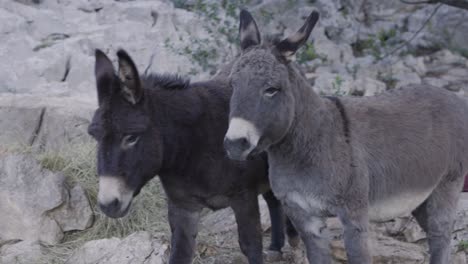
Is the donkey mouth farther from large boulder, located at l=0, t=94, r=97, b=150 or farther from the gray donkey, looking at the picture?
large boulder, located at l=0, t=94, r=97, b=150

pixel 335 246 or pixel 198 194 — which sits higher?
pixel 198 194

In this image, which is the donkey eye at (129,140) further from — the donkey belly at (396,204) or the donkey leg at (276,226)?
the donkey leg at (276,226)

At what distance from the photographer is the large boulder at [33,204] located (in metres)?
6.11

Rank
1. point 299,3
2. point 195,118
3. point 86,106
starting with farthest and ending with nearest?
1. point 299,3
2. point 86,106
3. point 195,118

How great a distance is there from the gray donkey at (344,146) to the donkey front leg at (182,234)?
91cm

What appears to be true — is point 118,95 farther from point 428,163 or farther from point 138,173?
point 428,163

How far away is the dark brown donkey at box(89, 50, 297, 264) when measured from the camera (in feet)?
13.3

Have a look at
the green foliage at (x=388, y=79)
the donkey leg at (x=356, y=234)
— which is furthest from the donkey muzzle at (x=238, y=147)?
the green foliage at (x=388, y=79)

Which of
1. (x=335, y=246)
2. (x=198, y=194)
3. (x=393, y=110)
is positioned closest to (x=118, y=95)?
(x=198, y=194)

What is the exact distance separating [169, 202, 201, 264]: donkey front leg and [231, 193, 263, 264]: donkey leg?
1.03ft

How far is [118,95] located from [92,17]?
7163 mm

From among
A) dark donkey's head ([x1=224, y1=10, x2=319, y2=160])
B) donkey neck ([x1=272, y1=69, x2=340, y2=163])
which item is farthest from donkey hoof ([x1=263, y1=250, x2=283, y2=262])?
dark donkey's head ([x1=224, y1=10, x2=319, y2=160])

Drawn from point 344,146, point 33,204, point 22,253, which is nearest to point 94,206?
point 33,204

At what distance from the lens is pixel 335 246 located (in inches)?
219
